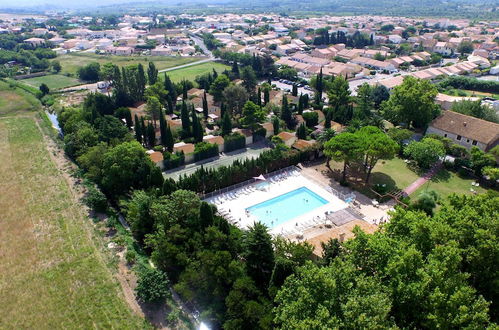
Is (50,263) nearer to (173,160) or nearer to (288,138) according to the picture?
(173,160)

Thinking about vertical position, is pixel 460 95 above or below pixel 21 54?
below

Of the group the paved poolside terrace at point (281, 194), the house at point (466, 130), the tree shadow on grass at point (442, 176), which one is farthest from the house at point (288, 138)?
the house at point (466, 130)

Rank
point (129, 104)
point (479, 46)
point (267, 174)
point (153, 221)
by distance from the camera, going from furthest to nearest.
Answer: point (479, 46), point (129, 104), point (267, 174), point (153, 221)

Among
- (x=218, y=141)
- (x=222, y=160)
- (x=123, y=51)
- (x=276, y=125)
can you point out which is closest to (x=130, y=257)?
(x=222, y=160)

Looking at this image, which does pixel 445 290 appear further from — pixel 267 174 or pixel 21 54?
pixel 21 54

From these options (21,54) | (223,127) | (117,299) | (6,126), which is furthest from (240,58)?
(117,299)

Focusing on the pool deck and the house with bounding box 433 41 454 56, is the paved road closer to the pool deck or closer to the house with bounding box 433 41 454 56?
the pool deck

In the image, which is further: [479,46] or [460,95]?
[479,46]
